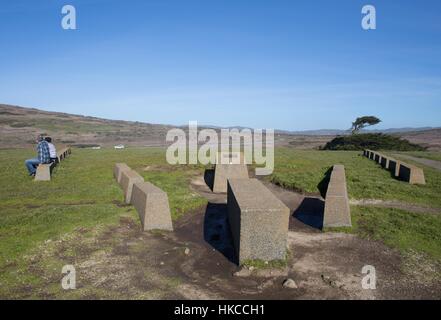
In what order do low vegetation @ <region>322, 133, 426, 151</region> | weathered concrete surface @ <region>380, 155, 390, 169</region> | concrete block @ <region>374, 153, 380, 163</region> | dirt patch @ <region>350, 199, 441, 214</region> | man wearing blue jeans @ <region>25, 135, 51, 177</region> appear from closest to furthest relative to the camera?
dirt patch @ <region>350, 199, 441, 214</region>
man wearing blue jeans @ <region>25, 135, 51, 177</region>
weathered concrete surface @ <region>380, 155, 390, 169</region>
concrete block @ <region>374, 153, 380, 163</region>
low vegetation @ <region>322, 133, 426, 151</region>

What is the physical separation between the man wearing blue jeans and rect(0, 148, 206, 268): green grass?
469 millimetres

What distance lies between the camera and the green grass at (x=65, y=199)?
368 inches

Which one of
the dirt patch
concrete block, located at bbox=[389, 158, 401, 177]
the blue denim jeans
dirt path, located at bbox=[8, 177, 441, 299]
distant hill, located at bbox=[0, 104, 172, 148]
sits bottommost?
dirt path, located at bbox=[8, 177, 441, 299]

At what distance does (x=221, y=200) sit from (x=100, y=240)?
6.07 m

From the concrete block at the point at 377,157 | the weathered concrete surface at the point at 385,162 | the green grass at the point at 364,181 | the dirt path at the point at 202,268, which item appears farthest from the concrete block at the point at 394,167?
the dirt path at the point at 202,268

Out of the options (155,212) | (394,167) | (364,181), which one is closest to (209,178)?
(364,181)

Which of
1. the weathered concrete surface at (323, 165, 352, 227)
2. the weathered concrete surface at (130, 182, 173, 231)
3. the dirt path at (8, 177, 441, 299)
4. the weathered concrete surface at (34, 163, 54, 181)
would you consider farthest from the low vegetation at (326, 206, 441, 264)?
the weathered concrete surface at (34, 163, 54, 181)

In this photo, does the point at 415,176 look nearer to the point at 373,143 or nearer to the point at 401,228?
the point at 401,228

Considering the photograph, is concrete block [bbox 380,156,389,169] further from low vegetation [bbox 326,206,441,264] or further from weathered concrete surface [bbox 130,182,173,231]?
weathered concrete surface [bbox 130,182,173,231]

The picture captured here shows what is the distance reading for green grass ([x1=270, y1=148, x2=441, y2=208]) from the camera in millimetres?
14516

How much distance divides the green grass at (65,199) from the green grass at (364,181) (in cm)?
463

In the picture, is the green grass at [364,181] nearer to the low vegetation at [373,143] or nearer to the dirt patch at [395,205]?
the dirt patch at [395,205]
